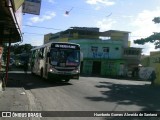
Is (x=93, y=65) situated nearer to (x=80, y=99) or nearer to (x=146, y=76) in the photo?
(x=146, y=76)

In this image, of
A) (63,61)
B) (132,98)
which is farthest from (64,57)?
(132,98)

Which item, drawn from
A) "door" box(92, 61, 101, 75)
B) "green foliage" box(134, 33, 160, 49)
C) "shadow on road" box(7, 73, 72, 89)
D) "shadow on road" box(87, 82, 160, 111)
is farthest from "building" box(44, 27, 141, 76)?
"shadow on road" box(87, 82, 160, 111)

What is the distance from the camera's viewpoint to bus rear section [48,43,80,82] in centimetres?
2503

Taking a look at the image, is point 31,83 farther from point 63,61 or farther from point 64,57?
point 64,57

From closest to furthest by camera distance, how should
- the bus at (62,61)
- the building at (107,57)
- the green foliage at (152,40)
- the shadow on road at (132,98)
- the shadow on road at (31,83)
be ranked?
the shadow on road at (132,98) < the shadow on road at (31,83) < the bus at (62,61) < the green foliage at (152,40) < the building at (107,57)

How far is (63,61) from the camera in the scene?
25.1 metres

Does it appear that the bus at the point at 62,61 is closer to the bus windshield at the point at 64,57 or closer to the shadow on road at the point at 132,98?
the bus windshield at the point at 64,57

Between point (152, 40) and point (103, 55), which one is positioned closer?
point (152, 40)

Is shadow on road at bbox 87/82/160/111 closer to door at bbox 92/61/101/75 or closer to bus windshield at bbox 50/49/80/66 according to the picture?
bus windshield at bbox 50/49/80/66

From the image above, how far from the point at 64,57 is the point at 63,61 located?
31 cm

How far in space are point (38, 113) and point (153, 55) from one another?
5744 cm

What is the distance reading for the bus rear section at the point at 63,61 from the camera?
25.0 metres

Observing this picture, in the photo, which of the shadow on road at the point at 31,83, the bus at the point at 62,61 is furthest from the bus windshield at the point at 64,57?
the shadow on road at the point at 31,83

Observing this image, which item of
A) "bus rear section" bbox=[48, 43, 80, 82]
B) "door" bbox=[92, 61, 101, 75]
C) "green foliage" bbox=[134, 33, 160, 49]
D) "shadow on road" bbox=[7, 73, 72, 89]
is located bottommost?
"door" bbox=[92, 61, 101, 75]
